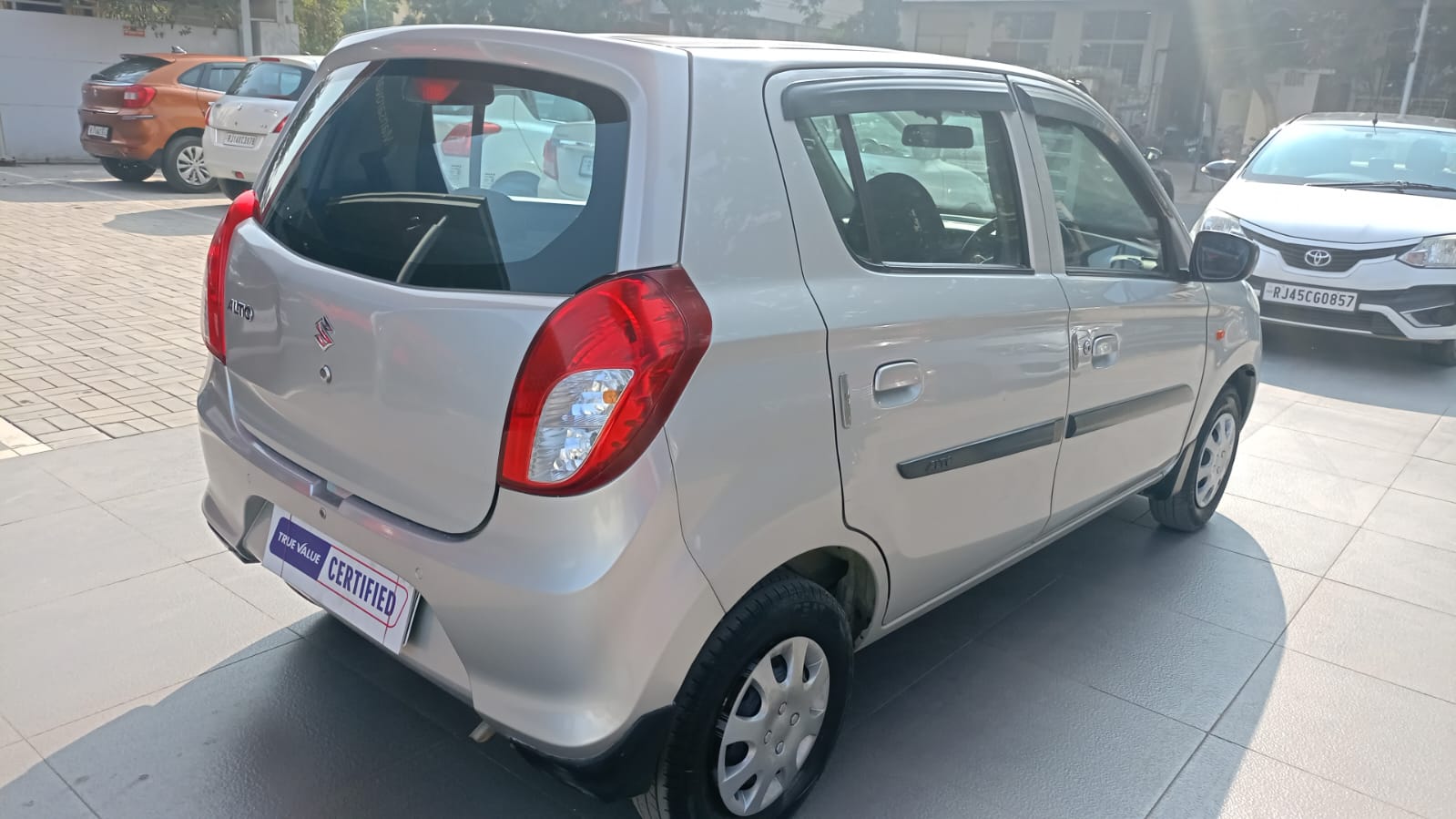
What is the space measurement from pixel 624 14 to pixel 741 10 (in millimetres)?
3355

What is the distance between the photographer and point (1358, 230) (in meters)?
7.30

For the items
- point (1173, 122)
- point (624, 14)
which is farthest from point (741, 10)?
point (1173, 122)

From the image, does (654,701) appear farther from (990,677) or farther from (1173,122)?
(1173,122)

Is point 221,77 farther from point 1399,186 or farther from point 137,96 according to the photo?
point 1399,186

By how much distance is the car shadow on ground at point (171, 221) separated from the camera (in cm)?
1017

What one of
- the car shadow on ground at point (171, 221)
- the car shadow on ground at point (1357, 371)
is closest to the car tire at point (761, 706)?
the car shadow on ground at point (1357, 371)

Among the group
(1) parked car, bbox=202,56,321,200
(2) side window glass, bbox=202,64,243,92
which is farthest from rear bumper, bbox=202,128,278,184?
(2) side window glass, bbox=202,64,243,92

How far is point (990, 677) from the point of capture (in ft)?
10.6

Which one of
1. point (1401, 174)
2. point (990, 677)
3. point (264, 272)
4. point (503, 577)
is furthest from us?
point (1401, 174)

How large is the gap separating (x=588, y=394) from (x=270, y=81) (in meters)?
11.2

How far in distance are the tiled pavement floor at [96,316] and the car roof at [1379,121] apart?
8.50m

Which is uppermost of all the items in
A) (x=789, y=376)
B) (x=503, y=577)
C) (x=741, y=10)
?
(x=741, y=10)

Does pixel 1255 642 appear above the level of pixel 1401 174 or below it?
below

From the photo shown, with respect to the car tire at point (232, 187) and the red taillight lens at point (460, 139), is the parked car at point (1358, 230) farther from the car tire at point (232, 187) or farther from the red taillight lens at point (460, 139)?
the car tire at point (232, 187)
